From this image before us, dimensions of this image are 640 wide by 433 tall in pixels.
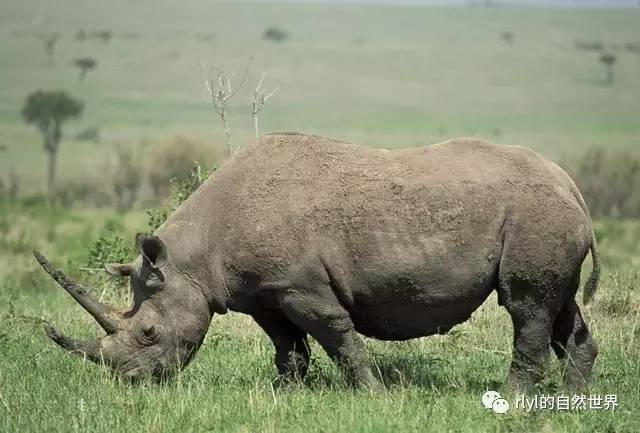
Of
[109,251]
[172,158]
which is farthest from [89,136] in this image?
[109,251]

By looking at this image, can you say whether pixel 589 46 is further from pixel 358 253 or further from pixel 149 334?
pixel 149 334

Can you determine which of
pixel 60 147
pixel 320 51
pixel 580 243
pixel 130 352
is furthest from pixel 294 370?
pixel 320 51

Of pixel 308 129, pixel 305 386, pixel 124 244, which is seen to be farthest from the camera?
pixel 308 129

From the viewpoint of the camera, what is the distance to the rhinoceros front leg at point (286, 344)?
10.5 metres

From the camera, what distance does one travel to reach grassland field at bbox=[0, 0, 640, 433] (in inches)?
371

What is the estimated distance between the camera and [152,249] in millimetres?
10055

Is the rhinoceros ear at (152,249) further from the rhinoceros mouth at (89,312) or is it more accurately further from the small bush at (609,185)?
the small bush at (609,185)

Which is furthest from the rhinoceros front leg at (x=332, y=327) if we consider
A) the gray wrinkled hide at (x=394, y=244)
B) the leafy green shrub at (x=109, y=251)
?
the leafy green shrub at (x=109, y=251)

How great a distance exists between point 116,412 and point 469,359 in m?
3.65

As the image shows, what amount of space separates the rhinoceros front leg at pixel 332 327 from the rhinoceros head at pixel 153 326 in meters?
0.79

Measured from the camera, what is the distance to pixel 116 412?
9.25 meters

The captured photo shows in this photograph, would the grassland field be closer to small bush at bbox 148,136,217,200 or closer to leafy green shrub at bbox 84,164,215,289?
leafy green shrub at bbox 84,164,215,289

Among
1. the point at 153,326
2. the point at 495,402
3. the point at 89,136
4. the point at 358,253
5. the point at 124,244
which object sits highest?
the point at 358,253

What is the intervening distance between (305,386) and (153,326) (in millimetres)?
1297
